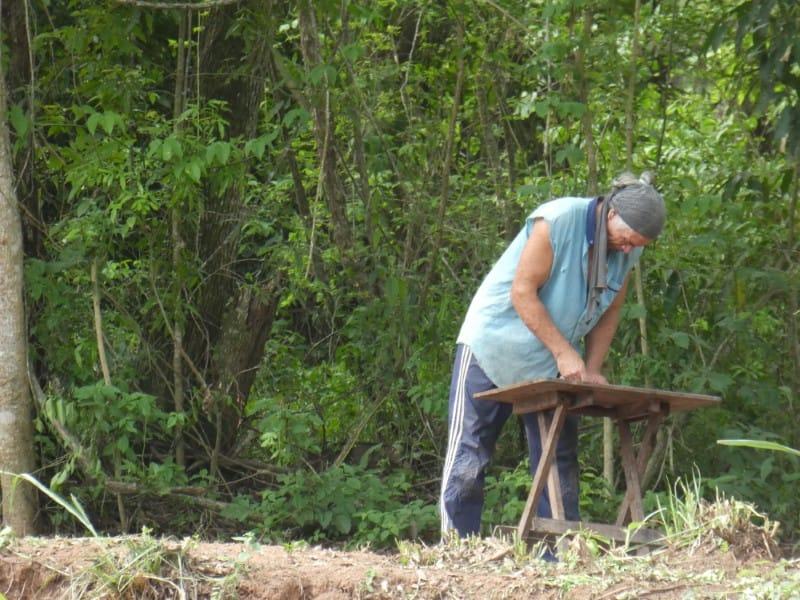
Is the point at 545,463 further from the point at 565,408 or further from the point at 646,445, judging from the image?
the point at 646,445

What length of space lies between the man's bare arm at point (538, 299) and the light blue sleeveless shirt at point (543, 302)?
66 mm

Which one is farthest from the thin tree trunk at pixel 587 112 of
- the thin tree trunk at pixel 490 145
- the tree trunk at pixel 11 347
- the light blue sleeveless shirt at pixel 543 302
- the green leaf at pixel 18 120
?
the tree trunk at pixel 11 347

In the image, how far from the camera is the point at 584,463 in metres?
7.65

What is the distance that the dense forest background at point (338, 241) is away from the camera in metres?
6.71

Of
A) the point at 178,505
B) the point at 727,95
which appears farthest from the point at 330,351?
the point at 727,95

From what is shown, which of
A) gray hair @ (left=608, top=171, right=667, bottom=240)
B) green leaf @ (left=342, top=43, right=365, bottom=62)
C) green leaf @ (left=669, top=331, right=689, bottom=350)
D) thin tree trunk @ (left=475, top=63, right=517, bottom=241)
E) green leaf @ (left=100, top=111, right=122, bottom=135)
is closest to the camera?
gray hair @ (left=608, top=171, right=667, bottom=240)

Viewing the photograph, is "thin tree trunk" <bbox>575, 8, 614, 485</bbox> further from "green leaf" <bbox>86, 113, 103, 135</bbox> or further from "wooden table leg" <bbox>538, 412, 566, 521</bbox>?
"green leaf" <bbox>86, 113, 103, 135</bbox>

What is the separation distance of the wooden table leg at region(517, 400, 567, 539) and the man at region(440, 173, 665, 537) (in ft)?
0.69

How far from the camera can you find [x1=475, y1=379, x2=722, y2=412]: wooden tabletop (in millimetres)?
4605

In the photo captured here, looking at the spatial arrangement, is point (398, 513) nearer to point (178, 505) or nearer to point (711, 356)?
point (178, 505)

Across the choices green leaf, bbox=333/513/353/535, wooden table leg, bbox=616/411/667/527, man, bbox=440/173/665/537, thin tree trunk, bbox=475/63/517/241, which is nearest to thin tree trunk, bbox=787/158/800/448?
thin tree trunk, bbox=475/63/517/241

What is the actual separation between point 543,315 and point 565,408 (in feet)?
1.31

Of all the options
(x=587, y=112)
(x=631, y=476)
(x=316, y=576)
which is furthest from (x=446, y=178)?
(x=316, y=576)

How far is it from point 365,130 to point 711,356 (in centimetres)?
256
